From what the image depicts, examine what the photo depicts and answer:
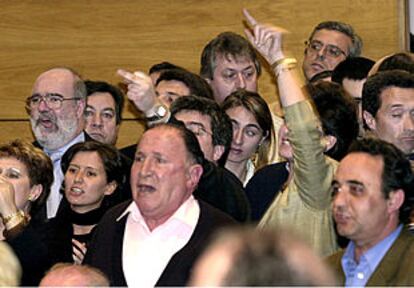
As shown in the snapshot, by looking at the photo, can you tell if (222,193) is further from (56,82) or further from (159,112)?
(56,82)

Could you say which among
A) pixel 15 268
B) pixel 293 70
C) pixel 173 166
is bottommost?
pixel 15 268

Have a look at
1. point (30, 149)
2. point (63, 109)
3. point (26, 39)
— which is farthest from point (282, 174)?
point (26, 39)

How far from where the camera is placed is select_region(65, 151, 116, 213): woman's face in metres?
3.86

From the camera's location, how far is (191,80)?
14.2 ft

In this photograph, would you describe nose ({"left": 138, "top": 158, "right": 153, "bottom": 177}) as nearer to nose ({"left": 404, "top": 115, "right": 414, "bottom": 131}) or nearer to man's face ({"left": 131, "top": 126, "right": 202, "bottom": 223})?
man's face ({"left": 131, "top": 126, "right": 202, "bottom": 223})

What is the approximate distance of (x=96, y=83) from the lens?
4.73 metres

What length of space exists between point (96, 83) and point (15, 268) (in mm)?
1851

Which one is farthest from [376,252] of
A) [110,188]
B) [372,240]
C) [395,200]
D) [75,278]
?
[110,188]

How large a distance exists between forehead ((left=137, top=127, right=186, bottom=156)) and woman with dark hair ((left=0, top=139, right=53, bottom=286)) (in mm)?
492

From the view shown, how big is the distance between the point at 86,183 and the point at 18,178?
0.80 feet

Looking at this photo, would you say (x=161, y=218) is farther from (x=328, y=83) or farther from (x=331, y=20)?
(x=331, y=20)

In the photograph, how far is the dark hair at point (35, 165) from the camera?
12.8ft

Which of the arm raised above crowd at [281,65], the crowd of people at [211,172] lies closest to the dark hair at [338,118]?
the crowd of people at [211,172]

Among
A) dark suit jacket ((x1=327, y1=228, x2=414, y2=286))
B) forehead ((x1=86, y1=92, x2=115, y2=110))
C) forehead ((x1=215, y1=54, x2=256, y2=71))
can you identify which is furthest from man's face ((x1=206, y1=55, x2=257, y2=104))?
dark suit jacket ((x1=327, y1=228, x2=414, y2=286))
